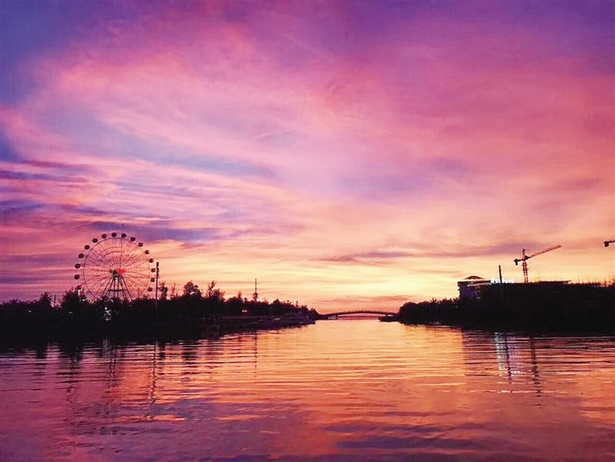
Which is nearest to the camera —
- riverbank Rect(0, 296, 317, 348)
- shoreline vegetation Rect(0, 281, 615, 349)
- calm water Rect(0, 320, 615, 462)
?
calm water Rect(0, 320, 615, 462)

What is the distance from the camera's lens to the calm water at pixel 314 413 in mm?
15047

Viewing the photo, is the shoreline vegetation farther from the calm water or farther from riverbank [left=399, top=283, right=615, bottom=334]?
the calm water

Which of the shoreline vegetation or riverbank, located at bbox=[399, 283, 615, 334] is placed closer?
the shoreline vegetation

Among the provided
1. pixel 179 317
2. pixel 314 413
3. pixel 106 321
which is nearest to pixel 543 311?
pixel 179 317

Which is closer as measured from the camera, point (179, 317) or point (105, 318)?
point (105, 318)

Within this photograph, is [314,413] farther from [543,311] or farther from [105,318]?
[543,311]

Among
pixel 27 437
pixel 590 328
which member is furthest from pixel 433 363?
pixel 590 328

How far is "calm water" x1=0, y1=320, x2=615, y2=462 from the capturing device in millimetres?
15047

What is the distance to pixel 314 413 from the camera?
2009cm

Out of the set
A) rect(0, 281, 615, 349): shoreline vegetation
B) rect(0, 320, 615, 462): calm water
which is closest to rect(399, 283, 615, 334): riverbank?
rect(0, 281, 615, 349): shoreline vegetation

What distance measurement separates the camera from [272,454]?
14812 mm

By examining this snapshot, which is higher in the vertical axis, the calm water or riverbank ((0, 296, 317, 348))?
riverbank ((0, 296, 317, 348))

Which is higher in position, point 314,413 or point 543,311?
point 543,311

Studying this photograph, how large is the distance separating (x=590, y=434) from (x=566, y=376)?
43.1 feet
